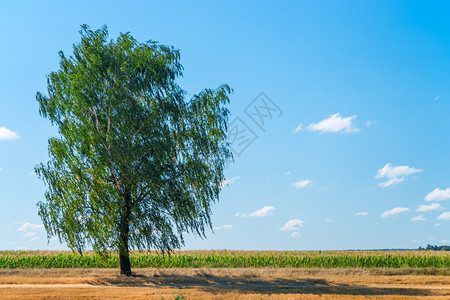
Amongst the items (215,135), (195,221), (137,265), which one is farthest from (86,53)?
(137,265)

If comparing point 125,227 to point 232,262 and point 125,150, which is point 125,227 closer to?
point 125,150

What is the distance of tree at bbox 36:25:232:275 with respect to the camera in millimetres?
24406

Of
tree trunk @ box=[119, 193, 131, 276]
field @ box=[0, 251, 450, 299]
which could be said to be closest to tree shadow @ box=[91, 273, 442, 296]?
field @ box=[0, 251, 450, 299]

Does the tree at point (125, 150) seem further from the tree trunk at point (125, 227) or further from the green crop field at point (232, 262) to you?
the green crop field at point (232, 262)

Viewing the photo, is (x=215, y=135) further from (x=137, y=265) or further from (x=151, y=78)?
(x=137, y=265)

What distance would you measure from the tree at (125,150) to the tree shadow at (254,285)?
1756 mm

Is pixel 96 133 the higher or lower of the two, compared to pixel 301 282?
higher

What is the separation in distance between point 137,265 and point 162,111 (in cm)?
1284

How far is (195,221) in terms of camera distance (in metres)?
25.5

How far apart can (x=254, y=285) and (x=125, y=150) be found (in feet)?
30.6

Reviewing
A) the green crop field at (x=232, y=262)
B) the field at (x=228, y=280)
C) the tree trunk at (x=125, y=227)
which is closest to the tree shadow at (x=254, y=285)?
the field at (x=228, y=280)

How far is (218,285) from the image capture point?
916 inches

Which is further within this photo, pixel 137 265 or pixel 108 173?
pixel 137 265

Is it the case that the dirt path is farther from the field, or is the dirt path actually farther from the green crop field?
the green crop field
